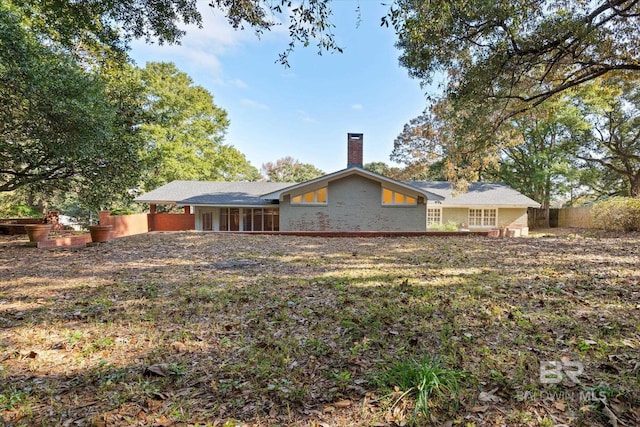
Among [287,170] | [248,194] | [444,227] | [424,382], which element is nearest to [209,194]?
[248,194]

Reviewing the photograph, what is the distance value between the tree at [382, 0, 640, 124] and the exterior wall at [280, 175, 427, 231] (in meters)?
7.32

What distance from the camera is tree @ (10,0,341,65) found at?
533cm

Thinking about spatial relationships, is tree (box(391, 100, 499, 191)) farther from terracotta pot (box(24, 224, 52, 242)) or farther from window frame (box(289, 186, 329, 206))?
terracotta pot (box(24, 224, 52, 242))

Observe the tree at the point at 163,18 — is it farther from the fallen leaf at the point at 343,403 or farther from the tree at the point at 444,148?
the tree at the point at 444,148

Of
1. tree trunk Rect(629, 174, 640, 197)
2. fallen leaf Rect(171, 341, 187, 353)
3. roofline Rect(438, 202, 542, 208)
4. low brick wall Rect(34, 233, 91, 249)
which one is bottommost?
fallen leaf Rect(171, 341, 187, 353)

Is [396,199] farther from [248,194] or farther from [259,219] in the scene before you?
[248,194]

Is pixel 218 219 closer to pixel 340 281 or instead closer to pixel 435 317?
pixel 340 281

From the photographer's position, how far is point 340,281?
5.56 metres

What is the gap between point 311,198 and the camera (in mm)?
16578

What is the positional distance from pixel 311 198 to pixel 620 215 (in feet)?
48.5

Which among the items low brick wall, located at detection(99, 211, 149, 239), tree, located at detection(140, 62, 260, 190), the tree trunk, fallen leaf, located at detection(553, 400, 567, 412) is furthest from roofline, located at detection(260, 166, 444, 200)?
the tree trunk

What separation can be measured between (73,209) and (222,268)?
36018 mm

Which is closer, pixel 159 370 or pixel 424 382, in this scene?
pixel 424 382

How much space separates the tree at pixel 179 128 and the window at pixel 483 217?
21.5 meters
